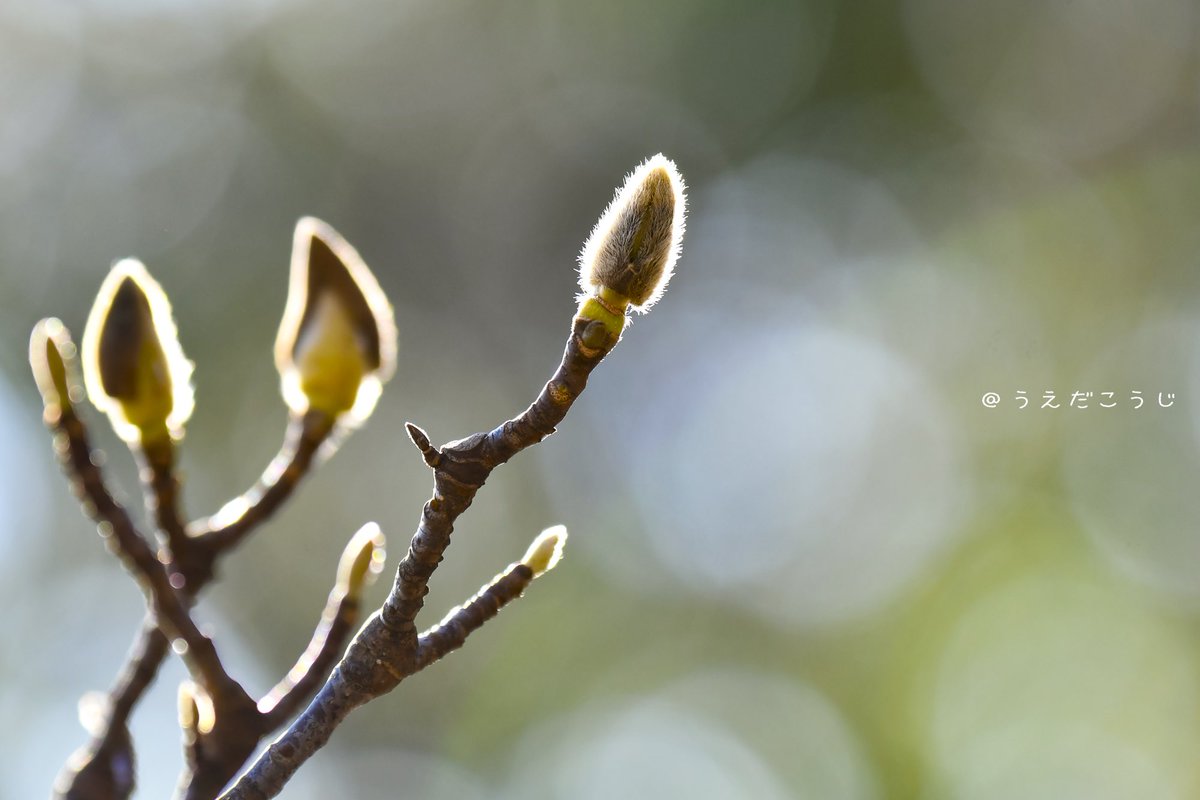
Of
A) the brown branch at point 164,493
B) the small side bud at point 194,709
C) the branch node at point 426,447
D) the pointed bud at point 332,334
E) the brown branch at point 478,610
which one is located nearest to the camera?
the branch node at point 426,447

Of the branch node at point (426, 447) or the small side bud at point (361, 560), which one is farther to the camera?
the small side bud at point (361, 560)

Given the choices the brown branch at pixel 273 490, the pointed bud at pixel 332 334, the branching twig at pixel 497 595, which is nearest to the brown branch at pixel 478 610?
the branching twig at pixel 497 595

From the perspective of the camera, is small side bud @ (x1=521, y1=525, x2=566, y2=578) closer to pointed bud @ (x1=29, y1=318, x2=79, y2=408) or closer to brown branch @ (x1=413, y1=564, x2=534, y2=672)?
brown branch @ (x1=413, y1=564, x2=534, y2=672)

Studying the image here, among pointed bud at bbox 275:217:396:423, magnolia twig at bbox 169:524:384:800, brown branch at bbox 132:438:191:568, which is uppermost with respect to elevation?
pointed bud at bbox 275:217:396:423

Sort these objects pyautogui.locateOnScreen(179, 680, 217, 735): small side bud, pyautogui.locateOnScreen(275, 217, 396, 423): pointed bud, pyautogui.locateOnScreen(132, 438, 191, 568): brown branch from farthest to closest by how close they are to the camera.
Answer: pyautogui.locateOnScreen(275, 217, 396, 423): pointed bud → pyautogui.locateOnScreen(132, 438, 191, 568): brown branch → pyautogui.locateOnScreen(179, 680, 217, 735): small side bud

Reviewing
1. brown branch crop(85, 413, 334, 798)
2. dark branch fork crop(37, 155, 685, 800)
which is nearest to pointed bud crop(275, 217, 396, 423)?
dark branch fork crop(37, 155, 685, 800)

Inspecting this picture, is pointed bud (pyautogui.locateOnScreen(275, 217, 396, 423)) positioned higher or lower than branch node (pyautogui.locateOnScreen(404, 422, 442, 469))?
higher

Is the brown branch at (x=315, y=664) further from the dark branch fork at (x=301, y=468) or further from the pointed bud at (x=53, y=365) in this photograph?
the pointed bud at (x=53, y=365)
